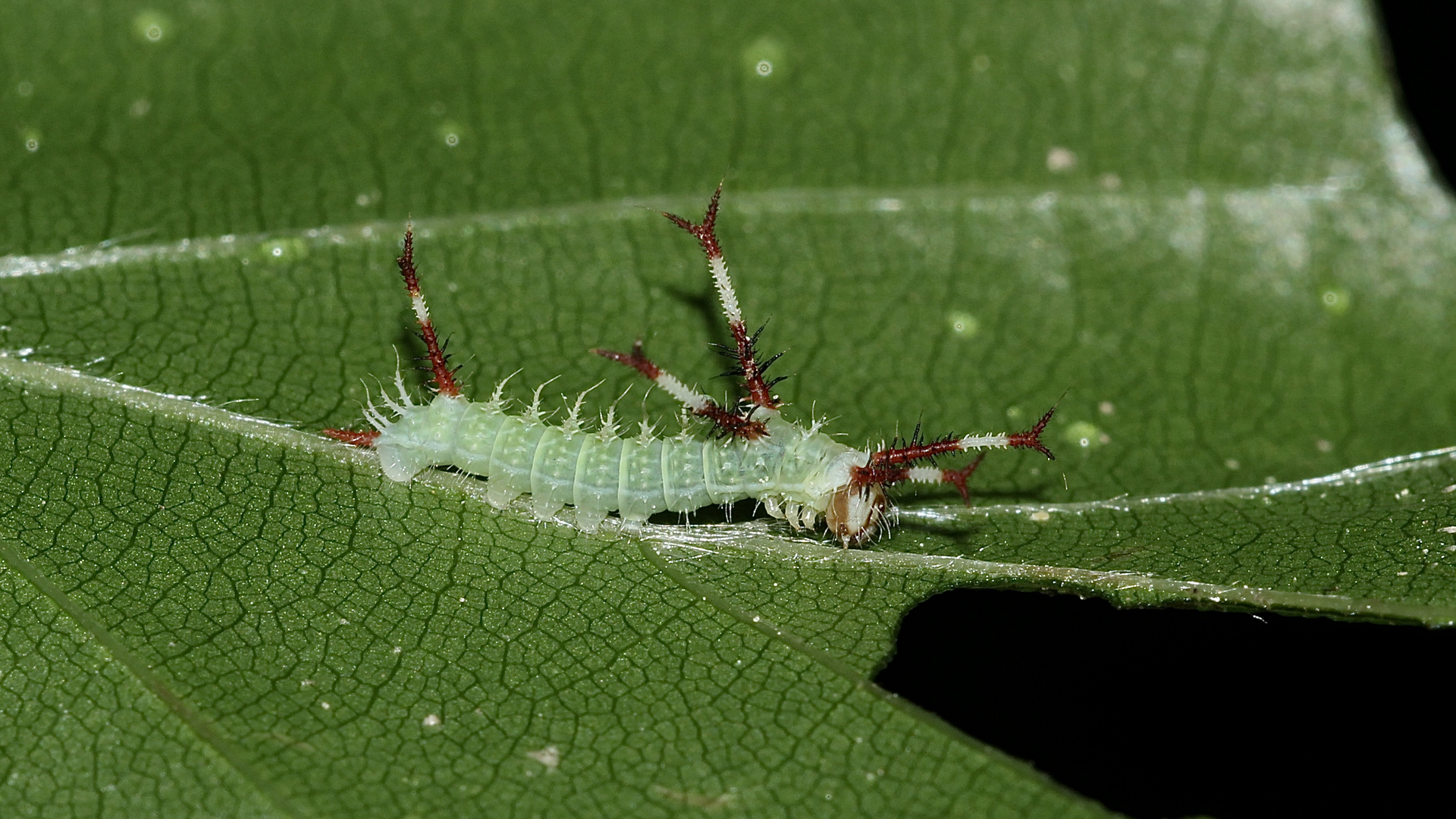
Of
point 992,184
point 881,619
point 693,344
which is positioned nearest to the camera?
point 881,619

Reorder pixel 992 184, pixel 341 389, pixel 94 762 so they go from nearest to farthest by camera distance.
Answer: pixel 94 762 → pixel 341 389 → pixel 992 184

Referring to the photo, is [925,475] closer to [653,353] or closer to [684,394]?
[684,394]

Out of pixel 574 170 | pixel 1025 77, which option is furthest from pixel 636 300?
pixel 1025 77

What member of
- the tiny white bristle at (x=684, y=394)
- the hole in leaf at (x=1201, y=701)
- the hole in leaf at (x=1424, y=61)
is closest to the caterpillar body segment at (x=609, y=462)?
the tiny white bristle at (x=684, y=394)

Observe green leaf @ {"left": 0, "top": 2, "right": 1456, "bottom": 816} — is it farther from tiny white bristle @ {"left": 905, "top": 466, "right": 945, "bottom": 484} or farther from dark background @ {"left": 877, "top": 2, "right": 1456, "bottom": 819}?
dark background @ {"left": 877, "top": 2, "right": 1456, "bottom": 819}

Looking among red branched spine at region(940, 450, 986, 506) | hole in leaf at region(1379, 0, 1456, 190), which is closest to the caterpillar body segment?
red branched spine at region(940, 450, 986, 506)

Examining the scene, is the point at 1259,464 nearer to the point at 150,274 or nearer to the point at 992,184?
the point at 992,184
